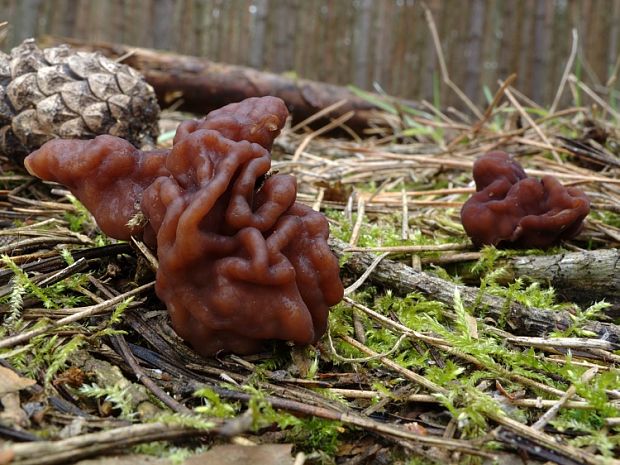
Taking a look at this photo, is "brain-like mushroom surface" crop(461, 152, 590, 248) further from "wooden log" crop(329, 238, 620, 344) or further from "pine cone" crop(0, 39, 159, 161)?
"pine cone" crop(0, 39, 159, 161)

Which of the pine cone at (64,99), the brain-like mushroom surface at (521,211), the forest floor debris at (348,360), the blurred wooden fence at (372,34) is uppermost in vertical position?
the blurred wooden fence at (372,34)

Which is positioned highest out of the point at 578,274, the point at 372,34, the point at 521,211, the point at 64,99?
the point at 372,34

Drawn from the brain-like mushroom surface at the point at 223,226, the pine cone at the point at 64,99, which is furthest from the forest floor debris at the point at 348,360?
the pine cone at the point at 64,99

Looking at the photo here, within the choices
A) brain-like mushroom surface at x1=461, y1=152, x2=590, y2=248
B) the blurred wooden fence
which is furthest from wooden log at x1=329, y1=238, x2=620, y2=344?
the blurred wooden fence

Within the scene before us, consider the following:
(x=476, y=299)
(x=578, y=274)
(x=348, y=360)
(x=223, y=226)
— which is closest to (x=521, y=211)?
(x=578, y=274)

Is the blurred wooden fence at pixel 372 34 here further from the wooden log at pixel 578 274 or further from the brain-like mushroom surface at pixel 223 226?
the wooden log at pixel 578 274

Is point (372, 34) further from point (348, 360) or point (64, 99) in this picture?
Answer: point (348, 360)
